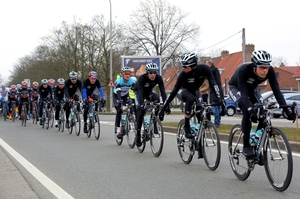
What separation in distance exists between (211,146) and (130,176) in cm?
135

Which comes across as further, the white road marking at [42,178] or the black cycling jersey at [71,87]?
the black cycling jersey at [71,87]

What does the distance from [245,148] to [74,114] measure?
9507mm

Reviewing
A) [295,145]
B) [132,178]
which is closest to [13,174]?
[132,178]

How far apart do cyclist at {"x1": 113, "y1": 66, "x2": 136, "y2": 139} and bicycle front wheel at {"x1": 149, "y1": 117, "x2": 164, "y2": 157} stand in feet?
5.91

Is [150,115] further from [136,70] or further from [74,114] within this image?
[136,70]

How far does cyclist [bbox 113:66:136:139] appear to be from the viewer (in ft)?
38.5

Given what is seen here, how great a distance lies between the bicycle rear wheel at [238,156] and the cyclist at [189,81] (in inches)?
30.5

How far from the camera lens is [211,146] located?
7.96 meters

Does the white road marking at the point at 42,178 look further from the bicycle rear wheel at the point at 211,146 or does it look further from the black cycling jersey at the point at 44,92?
the black cycling jersey at the point at 44,92

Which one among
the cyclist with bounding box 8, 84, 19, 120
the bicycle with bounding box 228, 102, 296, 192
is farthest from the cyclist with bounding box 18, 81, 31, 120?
the bicycle with bounding box 228, 102, 296, 192

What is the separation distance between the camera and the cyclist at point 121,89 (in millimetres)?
11750

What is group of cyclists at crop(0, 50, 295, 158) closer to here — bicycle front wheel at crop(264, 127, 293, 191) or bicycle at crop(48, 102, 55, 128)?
bicycle front wheel at crop(264, 127, 293, 191)

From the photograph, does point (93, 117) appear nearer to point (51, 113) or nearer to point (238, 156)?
point (51, 113)

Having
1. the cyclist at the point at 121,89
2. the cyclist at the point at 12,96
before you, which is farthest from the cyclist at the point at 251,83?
the cyclist at the point at 12,96
